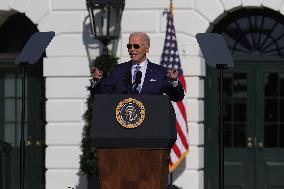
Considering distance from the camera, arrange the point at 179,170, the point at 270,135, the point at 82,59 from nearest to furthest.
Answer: the point at 179,170 → the point at 82,59 → the point at 270,135

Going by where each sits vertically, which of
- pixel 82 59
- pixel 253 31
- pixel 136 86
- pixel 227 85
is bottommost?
pixel 136 86

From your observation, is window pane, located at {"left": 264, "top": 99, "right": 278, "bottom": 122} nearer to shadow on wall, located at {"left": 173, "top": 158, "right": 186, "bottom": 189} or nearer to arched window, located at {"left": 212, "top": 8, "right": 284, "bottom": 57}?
arched window, located at {"left": 212, "top": 8, "right": 284, "bottom": 57}

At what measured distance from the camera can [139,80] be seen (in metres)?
6.88

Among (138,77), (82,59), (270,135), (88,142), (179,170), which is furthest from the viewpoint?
(270,135)

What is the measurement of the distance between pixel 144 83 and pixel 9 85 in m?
6.42

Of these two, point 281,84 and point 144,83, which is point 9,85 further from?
point 144,83

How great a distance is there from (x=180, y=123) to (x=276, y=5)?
2.26 metres

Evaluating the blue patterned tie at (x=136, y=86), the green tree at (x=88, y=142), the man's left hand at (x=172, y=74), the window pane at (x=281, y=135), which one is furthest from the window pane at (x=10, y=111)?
the man's left hand at (x=172, y=74)

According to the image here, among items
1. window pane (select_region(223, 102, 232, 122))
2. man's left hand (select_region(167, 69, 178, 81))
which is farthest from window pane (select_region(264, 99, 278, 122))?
man's left hand (select_region(167, 69, 178, 81))

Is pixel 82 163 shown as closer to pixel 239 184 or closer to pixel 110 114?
pixel 239 184

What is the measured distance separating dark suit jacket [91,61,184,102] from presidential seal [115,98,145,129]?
0.67ft

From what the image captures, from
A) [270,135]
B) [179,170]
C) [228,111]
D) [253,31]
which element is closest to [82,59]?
[179,170]

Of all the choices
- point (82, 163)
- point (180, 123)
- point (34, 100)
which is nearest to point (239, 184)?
point (180, 123)

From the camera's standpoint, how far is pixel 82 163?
11484 millimetres
